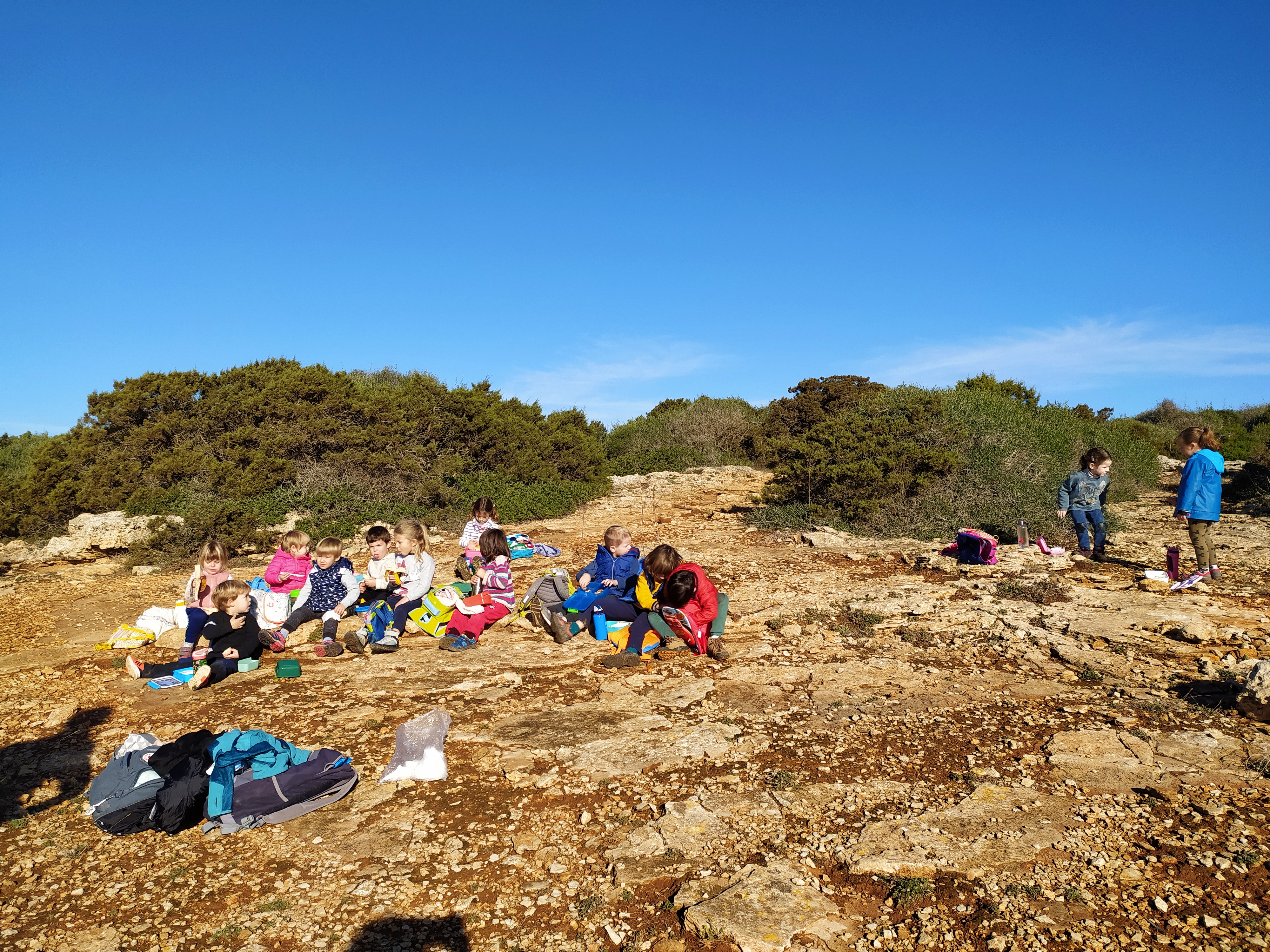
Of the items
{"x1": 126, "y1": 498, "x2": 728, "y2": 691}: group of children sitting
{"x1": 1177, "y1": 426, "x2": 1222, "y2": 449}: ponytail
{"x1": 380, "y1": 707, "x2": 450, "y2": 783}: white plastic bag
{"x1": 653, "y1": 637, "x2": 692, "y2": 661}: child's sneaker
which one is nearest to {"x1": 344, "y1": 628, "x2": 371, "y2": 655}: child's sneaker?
{"x1": 126, "y1": 498, "x2": 728, "y2": 691}: group of children sitting

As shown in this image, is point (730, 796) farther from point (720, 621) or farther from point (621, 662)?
point (720, 621)

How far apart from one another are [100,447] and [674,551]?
38.7 feet

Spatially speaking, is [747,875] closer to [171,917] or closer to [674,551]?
[171,917]

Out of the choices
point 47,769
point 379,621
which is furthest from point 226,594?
point 47,769

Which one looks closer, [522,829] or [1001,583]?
[522,829]

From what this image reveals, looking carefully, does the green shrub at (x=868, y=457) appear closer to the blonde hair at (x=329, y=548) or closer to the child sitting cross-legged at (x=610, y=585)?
the child sitting cross-legged at (x=610, y=585)

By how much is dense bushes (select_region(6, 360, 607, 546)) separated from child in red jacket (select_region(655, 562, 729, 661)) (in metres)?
7.80

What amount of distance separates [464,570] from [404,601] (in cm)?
198

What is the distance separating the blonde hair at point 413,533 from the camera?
6.86 m

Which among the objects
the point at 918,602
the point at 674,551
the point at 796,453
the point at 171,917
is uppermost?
the point at 796,453

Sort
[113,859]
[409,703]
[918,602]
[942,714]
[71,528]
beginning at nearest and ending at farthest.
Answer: [113,859] → [942,714] → [409,703] → [918,602] → [71,528]

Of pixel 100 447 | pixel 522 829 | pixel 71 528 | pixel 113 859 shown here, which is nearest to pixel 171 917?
pixel 113 859

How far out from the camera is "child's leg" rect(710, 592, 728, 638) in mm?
5941

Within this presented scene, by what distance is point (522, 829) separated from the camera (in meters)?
3.38
